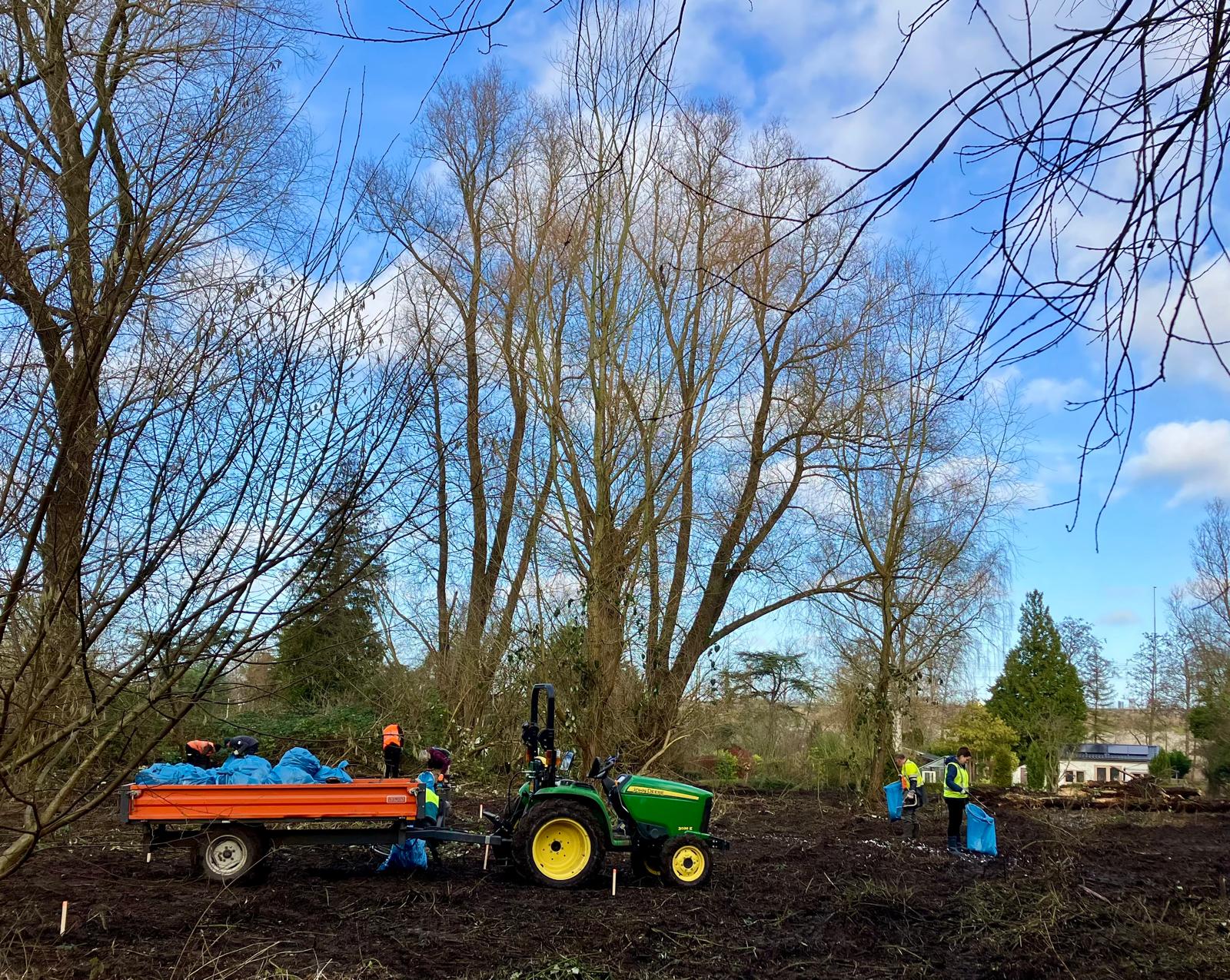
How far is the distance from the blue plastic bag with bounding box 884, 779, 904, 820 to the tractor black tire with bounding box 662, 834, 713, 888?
758cm

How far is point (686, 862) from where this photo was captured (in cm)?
916

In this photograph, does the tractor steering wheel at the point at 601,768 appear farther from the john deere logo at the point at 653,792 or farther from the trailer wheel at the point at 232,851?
the trailer wheel at the point at 232,851

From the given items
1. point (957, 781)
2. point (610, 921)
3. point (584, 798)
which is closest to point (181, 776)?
point (584, 798)

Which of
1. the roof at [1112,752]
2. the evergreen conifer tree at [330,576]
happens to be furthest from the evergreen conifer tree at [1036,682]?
the evergreen conifer tree at [330,576]

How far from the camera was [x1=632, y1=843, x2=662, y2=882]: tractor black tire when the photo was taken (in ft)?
30.6

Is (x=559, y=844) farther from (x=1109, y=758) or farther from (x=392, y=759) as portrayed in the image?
(x=1109, y=758)

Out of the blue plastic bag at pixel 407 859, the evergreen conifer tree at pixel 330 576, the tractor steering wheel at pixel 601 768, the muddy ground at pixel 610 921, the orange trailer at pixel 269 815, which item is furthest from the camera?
the blue plastic bag at pixel 407 859

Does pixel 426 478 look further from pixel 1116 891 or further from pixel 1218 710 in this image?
pixel 1218 710

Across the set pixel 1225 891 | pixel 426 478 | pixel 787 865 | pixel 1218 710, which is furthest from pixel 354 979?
pixel 1218 710

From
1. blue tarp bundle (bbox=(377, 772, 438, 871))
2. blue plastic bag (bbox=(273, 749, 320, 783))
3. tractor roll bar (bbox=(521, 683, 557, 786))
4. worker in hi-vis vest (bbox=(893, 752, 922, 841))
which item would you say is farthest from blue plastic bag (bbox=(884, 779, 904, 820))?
blue plastic bag (bbox=(273, 749, 320, 783))

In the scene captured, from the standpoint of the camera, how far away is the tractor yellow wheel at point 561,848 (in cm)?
891

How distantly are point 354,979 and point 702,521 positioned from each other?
13725 millimetres

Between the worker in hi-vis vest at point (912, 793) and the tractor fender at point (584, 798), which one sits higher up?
the tractor fender at point (584, 798)

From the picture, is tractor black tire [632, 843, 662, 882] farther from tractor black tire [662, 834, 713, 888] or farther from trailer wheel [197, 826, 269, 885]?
trailer wheel [197, 826, 269, 885]
